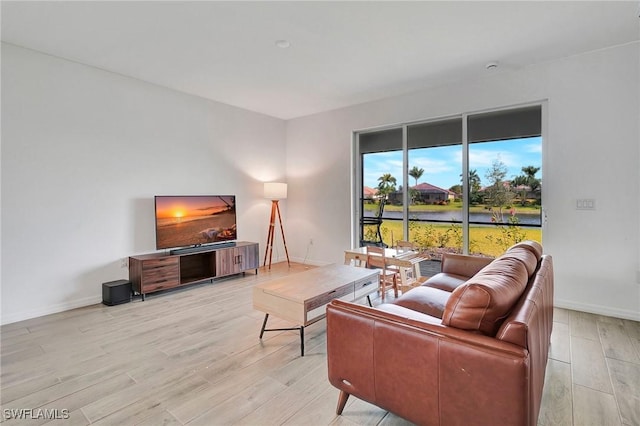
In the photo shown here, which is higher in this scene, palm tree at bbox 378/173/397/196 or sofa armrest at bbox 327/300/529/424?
palm tree at bbox 378/173/397/196

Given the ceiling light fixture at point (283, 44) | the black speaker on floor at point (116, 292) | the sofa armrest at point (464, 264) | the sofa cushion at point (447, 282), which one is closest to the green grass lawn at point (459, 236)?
the sofa armrest at point (464, 264)

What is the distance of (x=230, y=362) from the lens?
7.84ft

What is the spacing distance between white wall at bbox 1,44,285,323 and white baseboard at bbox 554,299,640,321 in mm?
4827

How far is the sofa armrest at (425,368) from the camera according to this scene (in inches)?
47.5

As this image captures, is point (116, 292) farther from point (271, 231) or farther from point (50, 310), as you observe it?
point (271, 231)

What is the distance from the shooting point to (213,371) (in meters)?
2.27

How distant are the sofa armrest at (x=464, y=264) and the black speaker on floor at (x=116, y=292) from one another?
3548mm

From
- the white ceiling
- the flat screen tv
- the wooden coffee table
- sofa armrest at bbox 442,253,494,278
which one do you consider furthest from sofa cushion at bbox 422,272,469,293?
the flat screen tv

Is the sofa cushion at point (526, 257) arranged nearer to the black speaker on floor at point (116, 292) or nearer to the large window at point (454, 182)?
the large window at point (454, 182)

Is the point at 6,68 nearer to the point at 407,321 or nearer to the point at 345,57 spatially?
the point at 345,57

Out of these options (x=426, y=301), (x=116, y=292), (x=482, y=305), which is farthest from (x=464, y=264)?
(x=116, y=292)

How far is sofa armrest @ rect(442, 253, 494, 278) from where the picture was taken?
10.0 feet

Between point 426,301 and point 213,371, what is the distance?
5.30ft

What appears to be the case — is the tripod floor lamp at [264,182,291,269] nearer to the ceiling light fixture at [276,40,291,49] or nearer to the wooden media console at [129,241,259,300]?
the wooden media console at [129,241,259,300]
